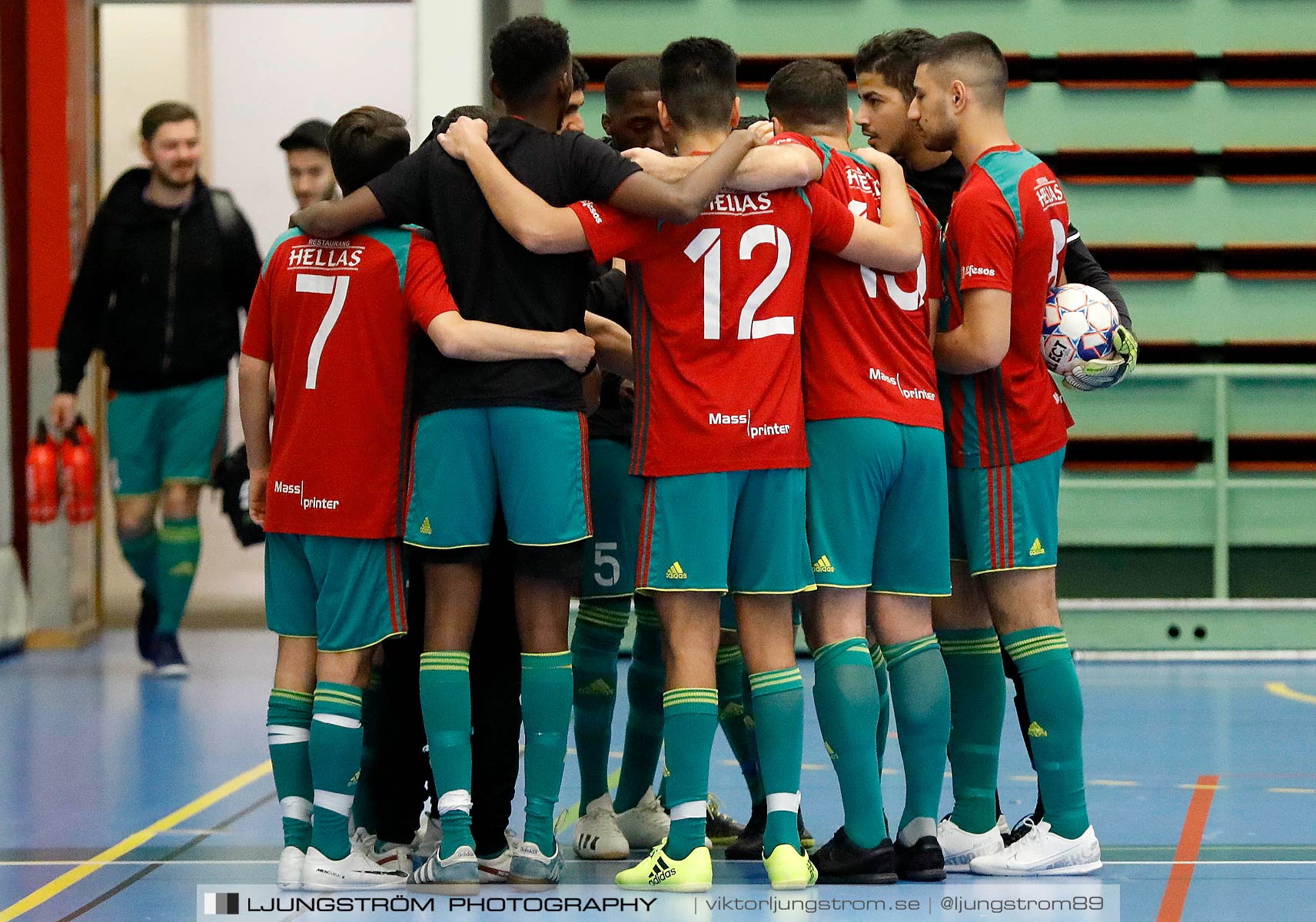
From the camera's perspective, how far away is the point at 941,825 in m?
4.34

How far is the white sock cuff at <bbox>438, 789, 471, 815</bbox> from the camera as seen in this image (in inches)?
153

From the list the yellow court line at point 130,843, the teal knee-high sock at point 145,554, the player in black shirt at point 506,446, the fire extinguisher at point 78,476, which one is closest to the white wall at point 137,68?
the fire extinguisher at point 78,476

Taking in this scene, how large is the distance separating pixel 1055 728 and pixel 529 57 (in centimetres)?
208

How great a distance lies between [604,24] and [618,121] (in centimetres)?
391

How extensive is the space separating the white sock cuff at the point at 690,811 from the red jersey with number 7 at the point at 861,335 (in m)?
0.97

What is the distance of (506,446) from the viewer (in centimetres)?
396

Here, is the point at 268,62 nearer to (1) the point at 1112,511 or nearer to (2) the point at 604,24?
(2) the point at 604,24

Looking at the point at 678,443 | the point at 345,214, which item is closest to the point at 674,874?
the point at 678,443

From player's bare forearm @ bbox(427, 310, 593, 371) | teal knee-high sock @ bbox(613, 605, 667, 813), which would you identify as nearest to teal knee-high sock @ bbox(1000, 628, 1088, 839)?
teal knee-high sock @ bbox(613, 605, 667, 813)

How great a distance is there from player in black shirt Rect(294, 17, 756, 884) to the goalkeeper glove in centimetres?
122

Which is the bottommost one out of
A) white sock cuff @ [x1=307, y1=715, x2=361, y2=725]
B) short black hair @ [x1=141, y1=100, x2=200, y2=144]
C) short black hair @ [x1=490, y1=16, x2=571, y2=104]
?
white sock cuff @ [x1=307, y1=715, x2=361, y2=725]

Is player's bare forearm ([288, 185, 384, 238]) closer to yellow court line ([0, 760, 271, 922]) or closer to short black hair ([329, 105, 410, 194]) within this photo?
short black hair ([329, 105, 410, 194])

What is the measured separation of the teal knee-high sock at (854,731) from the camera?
3971mm

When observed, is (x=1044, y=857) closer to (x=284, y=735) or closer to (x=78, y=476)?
(x=284, y=735)
